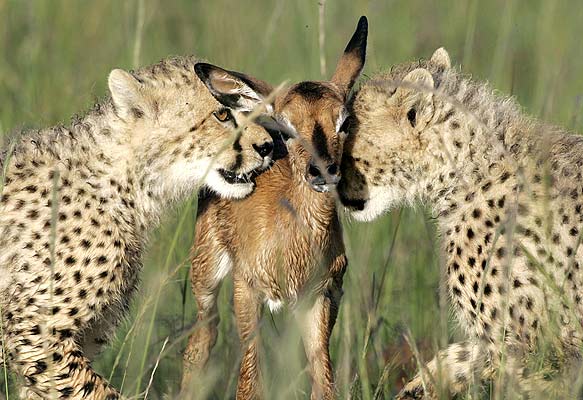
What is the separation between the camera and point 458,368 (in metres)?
7.76

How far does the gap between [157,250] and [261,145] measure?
1831mm

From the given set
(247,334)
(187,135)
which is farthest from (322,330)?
(187,135)

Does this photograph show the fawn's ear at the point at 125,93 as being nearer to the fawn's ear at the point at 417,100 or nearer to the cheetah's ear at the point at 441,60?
the fawn's ear at the point at 417,100

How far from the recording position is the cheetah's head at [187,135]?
7910 millimetres

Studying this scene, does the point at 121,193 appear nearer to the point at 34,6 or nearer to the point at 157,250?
the point at 157,250

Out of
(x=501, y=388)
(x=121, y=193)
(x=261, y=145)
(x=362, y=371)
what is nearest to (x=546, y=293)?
(x=501, y=388)

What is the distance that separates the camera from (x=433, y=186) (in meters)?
8.12

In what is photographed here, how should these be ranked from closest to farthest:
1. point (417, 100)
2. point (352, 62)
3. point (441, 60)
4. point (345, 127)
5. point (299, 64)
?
1. point (345, 127)
2. point (352, 62)
3. point (417, 100)
4. point (441, 60)
5. point (299, 64)

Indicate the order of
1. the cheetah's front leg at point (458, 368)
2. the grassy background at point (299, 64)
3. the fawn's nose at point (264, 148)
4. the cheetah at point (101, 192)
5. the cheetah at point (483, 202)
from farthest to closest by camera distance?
the grassy background at point (299, 64)
the fawn's nose at point (264, 148)
the cheetah's front leg at point (458, 368)
the cheetah at point (101, 192)
the cheetah at point (483, 202)

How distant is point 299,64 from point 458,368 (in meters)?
5.12

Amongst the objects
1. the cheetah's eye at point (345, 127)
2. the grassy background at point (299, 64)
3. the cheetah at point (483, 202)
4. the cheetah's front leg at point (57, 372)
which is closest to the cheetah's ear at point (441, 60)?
the cheetah at point (483, 202)

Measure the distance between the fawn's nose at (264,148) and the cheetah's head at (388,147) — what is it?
1.66 feet

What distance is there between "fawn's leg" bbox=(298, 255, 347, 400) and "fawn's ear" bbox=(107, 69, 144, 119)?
60.1 inches

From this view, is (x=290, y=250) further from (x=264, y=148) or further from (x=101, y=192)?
(x=101, y=192)
